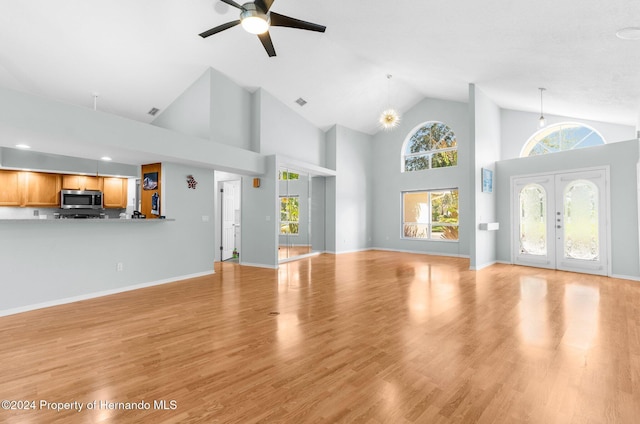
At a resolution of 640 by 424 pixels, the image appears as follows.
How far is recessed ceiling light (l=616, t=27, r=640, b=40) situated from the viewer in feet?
11.1

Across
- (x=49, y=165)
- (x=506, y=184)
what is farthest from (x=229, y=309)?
(x=506, y=184)

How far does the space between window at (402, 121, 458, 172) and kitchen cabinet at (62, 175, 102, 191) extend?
Result: 8.89m

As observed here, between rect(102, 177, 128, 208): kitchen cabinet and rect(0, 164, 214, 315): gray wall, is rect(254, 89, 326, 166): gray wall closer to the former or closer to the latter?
rect(0, 164, 214, 315): gray wall

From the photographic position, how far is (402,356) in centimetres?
265

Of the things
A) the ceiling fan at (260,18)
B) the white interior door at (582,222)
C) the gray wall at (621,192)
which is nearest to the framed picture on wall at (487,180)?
the white interior door at (582,222)

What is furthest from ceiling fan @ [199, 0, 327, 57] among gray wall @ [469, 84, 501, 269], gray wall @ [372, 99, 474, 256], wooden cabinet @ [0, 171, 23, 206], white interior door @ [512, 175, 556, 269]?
gray wall @ [372, 99, 474, 256]

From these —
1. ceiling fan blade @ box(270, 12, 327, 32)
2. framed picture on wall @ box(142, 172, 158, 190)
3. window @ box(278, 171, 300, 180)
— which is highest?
ceiling fan blade @ box(270, 12, 327, 32)

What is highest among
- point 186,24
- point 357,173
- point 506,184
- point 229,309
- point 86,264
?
point 186,24

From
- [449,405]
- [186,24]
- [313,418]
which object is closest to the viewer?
[313,418]

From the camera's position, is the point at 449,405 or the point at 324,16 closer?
the point at 449,405

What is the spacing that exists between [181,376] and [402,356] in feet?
5.90

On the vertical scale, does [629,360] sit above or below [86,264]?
below

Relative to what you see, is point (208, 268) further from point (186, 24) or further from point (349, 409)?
point (349, 409)

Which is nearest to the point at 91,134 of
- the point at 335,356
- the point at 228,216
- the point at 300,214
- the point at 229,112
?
the point at 229,112
